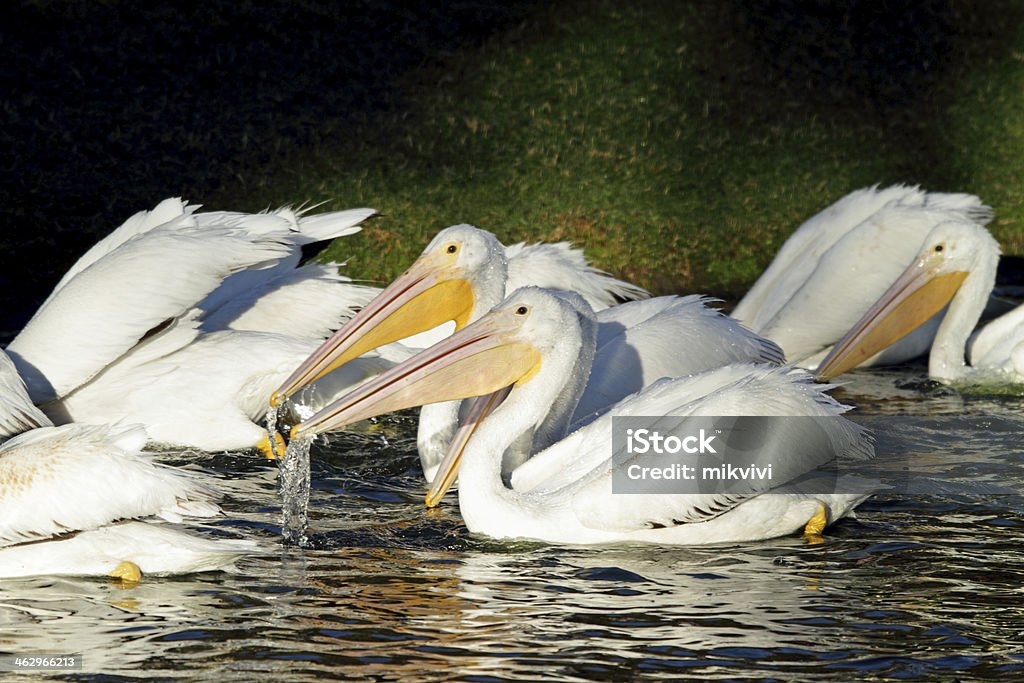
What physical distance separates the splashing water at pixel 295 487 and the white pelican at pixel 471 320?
567 mm

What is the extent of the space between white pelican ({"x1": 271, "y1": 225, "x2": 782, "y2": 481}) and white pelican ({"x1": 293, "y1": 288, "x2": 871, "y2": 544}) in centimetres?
23

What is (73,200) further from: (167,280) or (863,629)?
(863,629)

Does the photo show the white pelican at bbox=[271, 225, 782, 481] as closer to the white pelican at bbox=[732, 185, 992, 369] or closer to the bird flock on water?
the bird flock on water

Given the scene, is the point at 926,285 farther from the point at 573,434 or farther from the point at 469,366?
the point at 469,366

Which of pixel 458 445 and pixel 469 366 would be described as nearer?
pixel 469 366

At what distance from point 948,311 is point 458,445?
2.98 meters

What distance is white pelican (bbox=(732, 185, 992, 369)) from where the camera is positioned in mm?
7262

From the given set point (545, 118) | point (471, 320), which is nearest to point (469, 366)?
point (471, 320)

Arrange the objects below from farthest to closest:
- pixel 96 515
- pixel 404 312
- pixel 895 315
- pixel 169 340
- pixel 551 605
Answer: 1. pixel 895 315
2. pixel 169 340
3. pixel 404 312
4. pixel 96 515
5. pixel 551 605

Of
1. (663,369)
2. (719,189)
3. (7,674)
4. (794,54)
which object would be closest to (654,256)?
(719,189)

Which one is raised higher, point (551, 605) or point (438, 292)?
point (438, 292)

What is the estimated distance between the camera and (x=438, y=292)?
5527 millimetres

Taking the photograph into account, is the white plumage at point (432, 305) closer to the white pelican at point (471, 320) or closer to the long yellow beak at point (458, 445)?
the white pelican at point (471, 320)

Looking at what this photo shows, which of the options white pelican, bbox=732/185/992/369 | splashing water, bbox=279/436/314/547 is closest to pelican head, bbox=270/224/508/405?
splashing water, bbox=279/436/314/547
